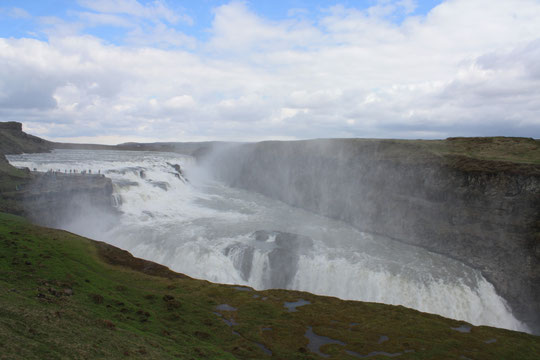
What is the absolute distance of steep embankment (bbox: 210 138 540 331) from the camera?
104 ft

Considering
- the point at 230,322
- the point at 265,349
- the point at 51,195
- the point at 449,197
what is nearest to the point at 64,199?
the point at 51,195

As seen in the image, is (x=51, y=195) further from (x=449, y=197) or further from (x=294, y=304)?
(x=449, y=197)

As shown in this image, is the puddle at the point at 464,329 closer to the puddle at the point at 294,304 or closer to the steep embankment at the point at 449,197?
the puddle at the point at 294,304

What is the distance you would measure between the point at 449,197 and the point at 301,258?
19135 millimetres

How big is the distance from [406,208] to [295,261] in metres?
18.2

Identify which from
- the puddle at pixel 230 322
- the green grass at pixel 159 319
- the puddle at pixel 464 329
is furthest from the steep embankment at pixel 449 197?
the puddle at pixel 230 322

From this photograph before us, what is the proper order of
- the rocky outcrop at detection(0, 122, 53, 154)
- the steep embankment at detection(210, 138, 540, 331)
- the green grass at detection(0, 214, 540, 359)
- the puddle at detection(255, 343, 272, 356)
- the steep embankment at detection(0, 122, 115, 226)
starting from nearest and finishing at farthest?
the green grass at detection(0, 214, 540, 359) < the puddle at detection(255, 343, 272, 356) < the steep embankment at detection(210, 138, 540, 331) < the steep embankment at detection(0, 122, 115, 226) < the rocky outcrop at detection(0, 122, 53, 154)

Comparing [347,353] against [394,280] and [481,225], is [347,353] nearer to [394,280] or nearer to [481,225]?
[394,280]

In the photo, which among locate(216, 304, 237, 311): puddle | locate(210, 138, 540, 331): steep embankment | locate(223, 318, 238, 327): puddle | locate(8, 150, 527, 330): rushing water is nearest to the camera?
locate(223, 318, 238, 327): puddle

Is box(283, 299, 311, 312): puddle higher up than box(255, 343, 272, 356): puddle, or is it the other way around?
box(255, 343, 272, 356): puddle

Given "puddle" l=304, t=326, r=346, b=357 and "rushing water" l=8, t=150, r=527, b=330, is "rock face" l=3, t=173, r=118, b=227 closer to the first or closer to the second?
"rushing water" l=8, t=150, r=527, b=330

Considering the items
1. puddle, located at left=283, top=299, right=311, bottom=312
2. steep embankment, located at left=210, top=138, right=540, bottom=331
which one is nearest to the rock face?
puddle, located at left=283, top=299, right=311, bottom=312

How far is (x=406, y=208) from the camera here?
140 feet

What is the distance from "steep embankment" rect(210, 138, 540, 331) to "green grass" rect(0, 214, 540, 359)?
502 inches
